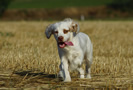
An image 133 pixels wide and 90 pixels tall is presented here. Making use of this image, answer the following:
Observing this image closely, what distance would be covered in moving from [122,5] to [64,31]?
65.8 metres

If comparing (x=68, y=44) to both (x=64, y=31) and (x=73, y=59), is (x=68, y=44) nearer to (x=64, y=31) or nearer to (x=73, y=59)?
(x=64, y=31)

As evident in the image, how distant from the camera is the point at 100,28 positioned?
66.8 feet

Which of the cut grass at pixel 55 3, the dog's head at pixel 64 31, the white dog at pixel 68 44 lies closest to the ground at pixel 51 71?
the white dog at pixel 68 44

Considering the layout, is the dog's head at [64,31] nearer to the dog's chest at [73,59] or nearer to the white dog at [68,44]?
the white dog at [68,44]

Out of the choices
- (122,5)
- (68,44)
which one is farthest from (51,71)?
(122,5)

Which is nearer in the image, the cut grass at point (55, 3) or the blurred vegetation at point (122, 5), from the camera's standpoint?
the blurred vegetation at point (122, 5)

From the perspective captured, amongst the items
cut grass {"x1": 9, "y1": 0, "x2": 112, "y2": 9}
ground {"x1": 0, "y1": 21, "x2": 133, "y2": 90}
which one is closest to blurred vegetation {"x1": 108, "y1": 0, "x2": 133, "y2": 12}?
cut grass {"x1": 9, "y1": 0, "x2": 112, "y2": 9}

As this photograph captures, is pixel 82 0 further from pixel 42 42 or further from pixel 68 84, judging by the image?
pixel 68 84

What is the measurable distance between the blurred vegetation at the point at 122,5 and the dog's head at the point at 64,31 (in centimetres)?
6310

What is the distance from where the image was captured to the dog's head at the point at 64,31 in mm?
6366

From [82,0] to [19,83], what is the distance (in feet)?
253

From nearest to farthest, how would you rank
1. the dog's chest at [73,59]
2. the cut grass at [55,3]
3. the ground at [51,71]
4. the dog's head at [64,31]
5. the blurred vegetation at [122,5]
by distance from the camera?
the ground at [51,71]
the dog's head at [64,31]
the dog's chest at [73,59]
the blurred vegetation at [122,5]
the cut grass at [55,3]

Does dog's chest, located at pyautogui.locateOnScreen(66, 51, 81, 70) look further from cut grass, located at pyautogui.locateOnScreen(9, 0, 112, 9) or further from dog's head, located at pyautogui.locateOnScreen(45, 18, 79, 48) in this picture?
cut grass, located at pyautogui.locateOnScreen(9, 0, 112, 9)

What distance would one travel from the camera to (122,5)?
70.6 metres
